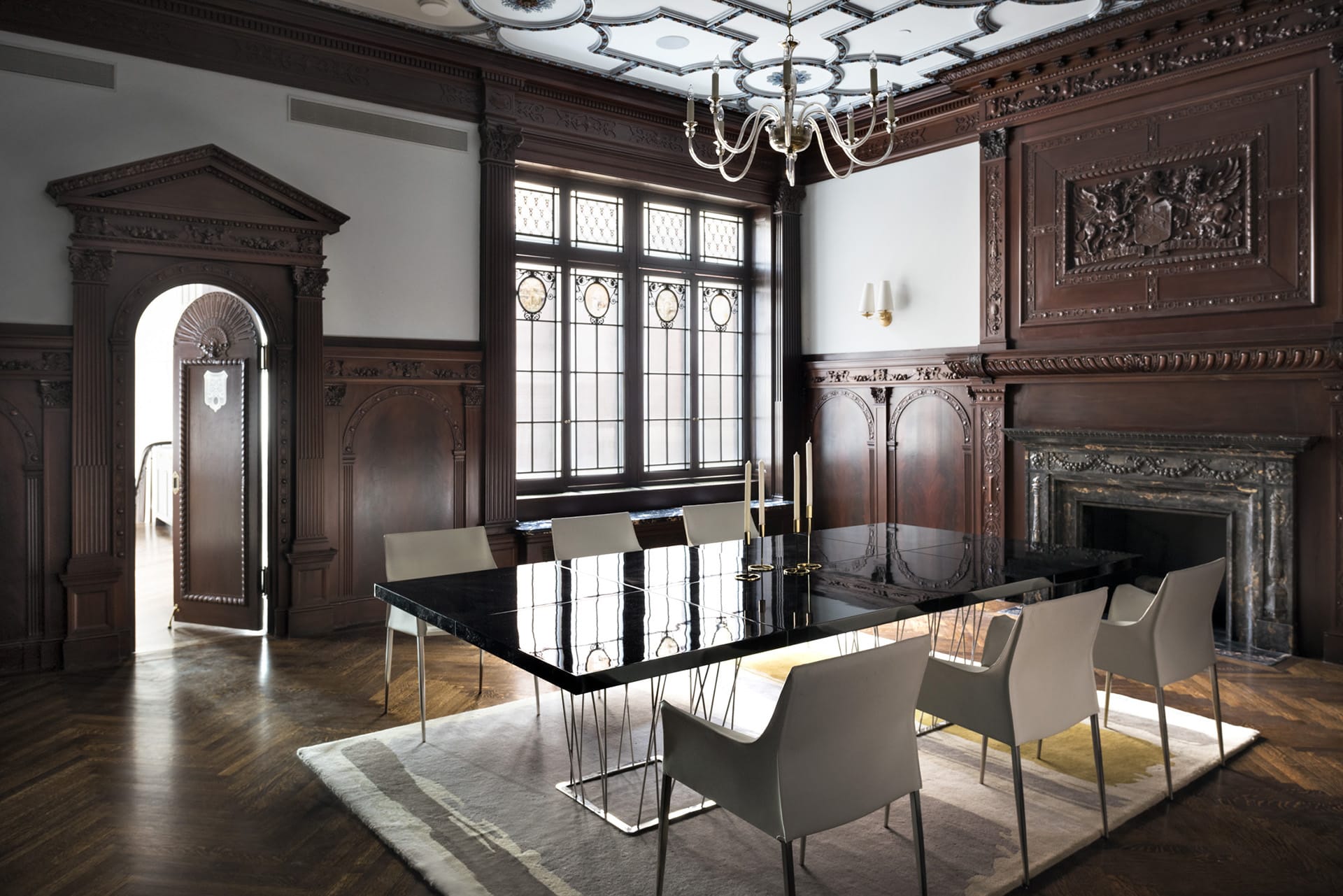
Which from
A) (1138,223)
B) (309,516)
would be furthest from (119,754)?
(1138,223)

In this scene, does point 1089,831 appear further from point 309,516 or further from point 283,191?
point 283,191

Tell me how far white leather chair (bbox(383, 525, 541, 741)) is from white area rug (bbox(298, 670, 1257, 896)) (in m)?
0.39

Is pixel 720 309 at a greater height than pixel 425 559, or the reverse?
pixel 720 309

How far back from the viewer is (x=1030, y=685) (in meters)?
2.90

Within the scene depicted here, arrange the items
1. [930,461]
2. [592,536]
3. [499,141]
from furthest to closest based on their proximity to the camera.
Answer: [930,461] < [499,141] < [592,536]

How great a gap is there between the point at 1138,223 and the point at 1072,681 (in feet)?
12.3

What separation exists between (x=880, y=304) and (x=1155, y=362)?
7.19 ft

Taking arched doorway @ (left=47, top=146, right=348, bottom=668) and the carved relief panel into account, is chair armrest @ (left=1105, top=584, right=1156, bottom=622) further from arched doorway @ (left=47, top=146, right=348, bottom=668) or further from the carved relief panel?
arched doorway @ (left=47, top=146, right=348, bottom=668)

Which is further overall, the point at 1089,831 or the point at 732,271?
the point at 732,271

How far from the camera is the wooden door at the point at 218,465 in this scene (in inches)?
222

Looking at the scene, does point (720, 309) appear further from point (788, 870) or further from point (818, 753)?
point (788, 870)

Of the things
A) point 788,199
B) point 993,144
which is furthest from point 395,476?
point 993,144

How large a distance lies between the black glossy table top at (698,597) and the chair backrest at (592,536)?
603 millimetres

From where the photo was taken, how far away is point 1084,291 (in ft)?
19.6
